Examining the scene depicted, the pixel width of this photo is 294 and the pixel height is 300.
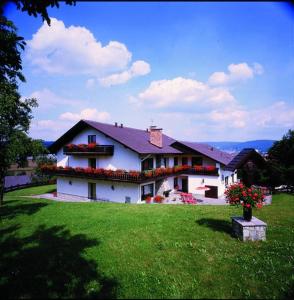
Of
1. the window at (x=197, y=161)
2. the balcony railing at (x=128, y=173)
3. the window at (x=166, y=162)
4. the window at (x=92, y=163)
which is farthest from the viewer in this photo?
the window at (x=197, y=161)

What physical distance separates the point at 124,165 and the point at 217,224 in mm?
15266

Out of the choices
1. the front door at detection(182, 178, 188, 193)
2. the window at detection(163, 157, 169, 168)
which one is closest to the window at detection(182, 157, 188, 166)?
the front door at detection(182, 178, 188, 193)

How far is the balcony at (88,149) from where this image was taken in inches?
970

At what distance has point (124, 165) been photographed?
24.5 meters

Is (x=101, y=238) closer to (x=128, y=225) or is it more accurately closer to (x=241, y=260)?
(x=128, y=225)

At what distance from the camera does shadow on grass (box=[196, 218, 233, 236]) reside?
9.80 meters

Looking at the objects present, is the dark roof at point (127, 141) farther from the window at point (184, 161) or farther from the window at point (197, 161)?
the window at point (184, 161)

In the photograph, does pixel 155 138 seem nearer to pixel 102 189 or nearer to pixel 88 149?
pixel 88 149

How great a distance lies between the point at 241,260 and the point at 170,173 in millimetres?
20876

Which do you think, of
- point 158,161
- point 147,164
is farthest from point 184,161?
point 147,164

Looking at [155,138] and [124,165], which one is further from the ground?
[155,138]

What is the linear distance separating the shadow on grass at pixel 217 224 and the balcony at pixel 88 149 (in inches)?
613

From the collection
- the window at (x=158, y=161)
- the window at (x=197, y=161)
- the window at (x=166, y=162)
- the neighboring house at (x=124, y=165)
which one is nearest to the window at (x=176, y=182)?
the neighboring house at (x=124, y=165)

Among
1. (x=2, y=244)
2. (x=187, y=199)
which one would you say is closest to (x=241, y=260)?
(x=2, y=244)
